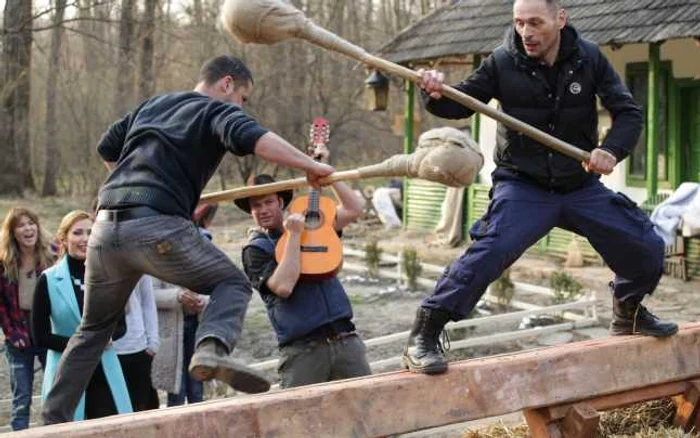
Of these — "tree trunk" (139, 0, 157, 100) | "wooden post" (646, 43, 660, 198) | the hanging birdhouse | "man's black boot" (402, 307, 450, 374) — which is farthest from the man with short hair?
"tree trunk" (139, 0, 157, 100)

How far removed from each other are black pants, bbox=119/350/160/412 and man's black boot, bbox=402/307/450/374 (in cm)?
161

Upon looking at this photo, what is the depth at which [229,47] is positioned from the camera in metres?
26.3

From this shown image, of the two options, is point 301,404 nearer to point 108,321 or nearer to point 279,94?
point 108,321

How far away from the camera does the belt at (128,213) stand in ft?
13.5

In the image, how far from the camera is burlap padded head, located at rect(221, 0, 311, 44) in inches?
168

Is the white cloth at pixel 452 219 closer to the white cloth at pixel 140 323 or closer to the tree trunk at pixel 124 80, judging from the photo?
the tree trunk at pixel 124 80

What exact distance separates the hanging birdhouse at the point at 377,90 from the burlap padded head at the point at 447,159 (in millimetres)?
11606

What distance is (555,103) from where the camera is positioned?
4.62m

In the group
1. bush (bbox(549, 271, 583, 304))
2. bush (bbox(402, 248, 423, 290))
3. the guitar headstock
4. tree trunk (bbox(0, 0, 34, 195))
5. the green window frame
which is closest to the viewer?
the guitar headstock

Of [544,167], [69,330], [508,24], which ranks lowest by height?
[69,330]

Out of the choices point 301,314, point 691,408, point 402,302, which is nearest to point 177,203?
point 301,314

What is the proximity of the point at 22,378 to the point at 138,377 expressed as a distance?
1007 millimetres

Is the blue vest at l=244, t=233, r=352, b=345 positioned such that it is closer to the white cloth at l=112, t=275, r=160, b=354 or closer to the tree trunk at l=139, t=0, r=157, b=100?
the white cloth at l=112, t=275, r=160, b=354

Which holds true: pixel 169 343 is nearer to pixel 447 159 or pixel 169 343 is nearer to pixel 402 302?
pixel 447 159
